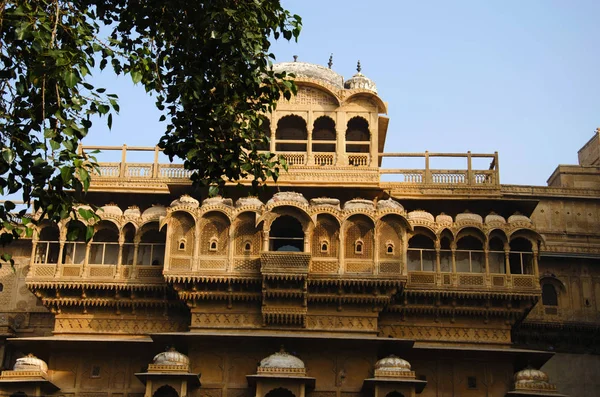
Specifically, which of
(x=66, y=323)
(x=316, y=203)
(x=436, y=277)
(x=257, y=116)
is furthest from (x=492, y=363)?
(x=257, y=116)

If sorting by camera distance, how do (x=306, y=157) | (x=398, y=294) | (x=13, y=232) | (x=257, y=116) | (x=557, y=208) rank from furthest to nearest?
(x=557, y=208), (x=306, y=157), (x=398, y=294), (x=257, y=116), (x=13, y=232)

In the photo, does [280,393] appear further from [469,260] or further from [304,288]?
[469,260]

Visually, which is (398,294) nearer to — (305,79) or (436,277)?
(436,277)

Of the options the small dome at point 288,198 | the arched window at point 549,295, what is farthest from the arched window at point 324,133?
the arched window at point 549,295

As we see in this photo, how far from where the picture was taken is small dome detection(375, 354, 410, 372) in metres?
24.6

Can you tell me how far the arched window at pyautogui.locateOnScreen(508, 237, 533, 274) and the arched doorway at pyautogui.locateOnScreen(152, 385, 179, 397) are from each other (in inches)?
396

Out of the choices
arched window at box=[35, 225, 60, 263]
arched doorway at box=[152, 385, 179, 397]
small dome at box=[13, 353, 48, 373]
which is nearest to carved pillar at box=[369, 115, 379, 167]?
arched doorway at box=[152, 385, 179, 397]

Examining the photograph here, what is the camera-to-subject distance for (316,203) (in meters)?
26.7

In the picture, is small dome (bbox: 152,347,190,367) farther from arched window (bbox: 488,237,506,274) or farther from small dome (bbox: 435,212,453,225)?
arched window (bbox: 488,237,506,274)

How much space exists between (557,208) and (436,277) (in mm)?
7929

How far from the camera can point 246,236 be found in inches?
1044

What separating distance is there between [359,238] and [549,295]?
25.5 feet

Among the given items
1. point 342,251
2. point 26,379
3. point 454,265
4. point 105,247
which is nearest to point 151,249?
point 105,247

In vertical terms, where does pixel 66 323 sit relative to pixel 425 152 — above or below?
below
